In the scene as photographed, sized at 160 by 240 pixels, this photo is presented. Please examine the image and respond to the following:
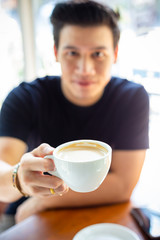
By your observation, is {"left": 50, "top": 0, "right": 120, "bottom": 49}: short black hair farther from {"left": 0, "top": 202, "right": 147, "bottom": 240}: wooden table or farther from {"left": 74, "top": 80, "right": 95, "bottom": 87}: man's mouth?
{"left": 0, "top": 202, "right": 147, "bottom": 240}: wooden table

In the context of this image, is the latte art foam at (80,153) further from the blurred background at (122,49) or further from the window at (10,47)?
the window at (10,47)

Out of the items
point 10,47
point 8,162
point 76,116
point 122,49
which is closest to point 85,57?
point 76,116

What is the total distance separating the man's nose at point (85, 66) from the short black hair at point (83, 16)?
0.14 meters

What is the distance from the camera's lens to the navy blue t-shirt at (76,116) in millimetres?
1038

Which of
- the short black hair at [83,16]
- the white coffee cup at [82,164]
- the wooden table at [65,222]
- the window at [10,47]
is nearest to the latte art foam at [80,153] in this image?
the white coffee cup at [82,164]

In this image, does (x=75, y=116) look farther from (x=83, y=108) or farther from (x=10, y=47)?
(x=10, y=47)

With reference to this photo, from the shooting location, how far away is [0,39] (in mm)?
2543

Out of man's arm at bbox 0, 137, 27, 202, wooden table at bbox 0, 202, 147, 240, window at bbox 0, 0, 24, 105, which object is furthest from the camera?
window at bbox 0, 0, 24, 105

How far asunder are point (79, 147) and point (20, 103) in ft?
1.93

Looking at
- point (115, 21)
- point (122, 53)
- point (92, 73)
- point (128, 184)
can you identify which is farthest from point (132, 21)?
point (128, 184)

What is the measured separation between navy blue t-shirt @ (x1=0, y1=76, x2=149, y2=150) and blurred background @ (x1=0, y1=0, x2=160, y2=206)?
0.15 metres

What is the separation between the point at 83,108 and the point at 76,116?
2.0 inches

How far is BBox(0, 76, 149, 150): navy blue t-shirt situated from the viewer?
104 cm

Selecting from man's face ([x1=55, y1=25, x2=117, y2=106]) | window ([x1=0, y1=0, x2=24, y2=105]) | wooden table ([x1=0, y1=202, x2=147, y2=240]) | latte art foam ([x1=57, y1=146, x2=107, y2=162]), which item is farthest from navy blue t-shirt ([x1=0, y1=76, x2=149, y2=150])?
window ([x1=0, y1=0, x2=24, y2=105])
